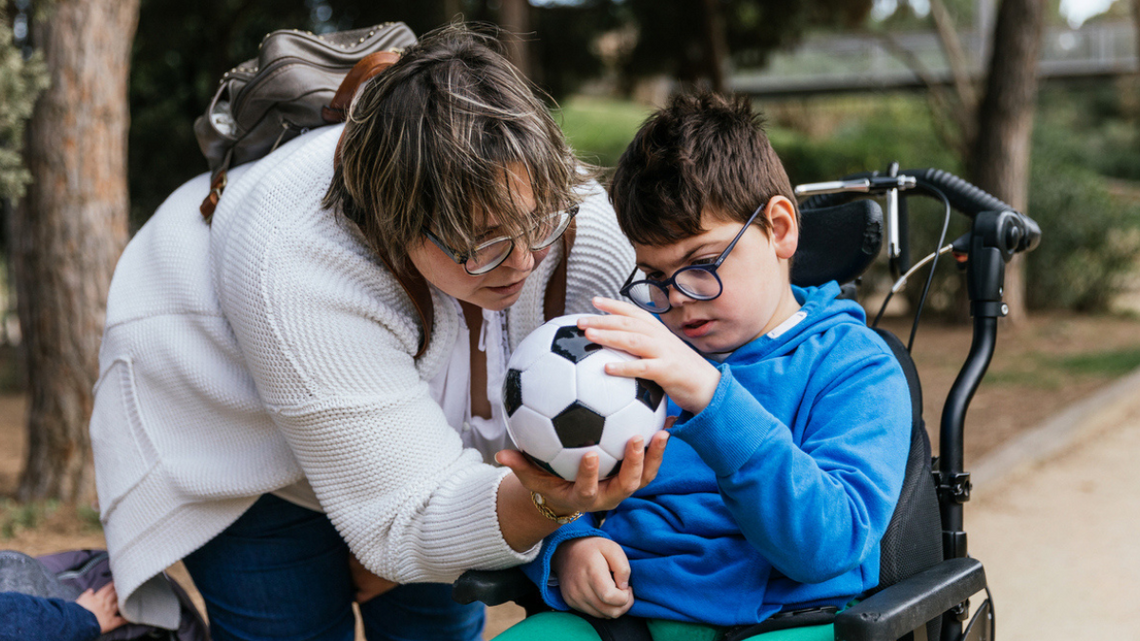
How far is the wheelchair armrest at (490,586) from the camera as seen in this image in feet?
5.82

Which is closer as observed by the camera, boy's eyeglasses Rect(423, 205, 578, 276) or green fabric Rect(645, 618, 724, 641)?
boy's eyeglasses Rect(423, 205, 578, 276)

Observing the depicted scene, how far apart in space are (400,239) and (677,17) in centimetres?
964

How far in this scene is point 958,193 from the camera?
2.32 m

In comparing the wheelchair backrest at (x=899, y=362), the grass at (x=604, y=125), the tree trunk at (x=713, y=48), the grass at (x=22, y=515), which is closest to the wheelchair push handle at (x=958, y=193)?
the wheelchair backrest at (x=899, y=362)

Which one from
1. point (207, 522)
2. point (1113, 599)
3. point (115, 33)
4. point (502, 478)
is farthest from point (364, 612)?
point (115, 33)

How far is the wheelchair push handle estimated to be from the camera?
2188mm

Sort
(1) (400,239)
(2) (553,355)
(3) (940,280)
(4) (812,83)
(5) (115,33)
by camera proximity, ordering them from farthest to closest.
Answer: (4) (812,83)
(3) (940,280)
(5) (115,33)
(1) (400,239)
(2) (553,355)

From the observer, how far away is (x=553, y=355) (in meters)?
1.48

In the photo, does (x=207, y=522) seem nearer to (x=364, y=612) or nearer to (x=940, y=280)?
(x=364, y=612)

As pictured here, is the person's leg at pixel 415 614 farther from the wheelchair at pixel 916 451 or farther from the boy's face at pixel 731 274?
the boy's face at pixel 731 274

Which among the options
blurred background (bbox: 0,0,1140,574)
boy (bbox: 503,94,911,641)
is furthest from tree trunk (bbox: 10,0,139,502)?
boy (bbox: 503,94,911,641)

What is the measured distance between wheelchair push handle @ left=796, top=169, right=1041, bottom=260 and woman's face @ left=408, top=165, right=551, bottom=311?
3.04 ft

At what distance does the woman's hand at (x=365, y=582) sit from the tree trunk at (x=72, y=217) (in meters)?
2.82

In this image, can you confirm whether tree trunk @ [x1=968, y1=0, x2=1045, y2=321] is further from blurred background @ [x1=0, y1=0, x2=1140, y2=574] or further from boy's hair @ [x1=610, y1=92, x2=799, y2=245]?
boy's hair @ [x1=610, y1=92, x2=799, y2=245]
